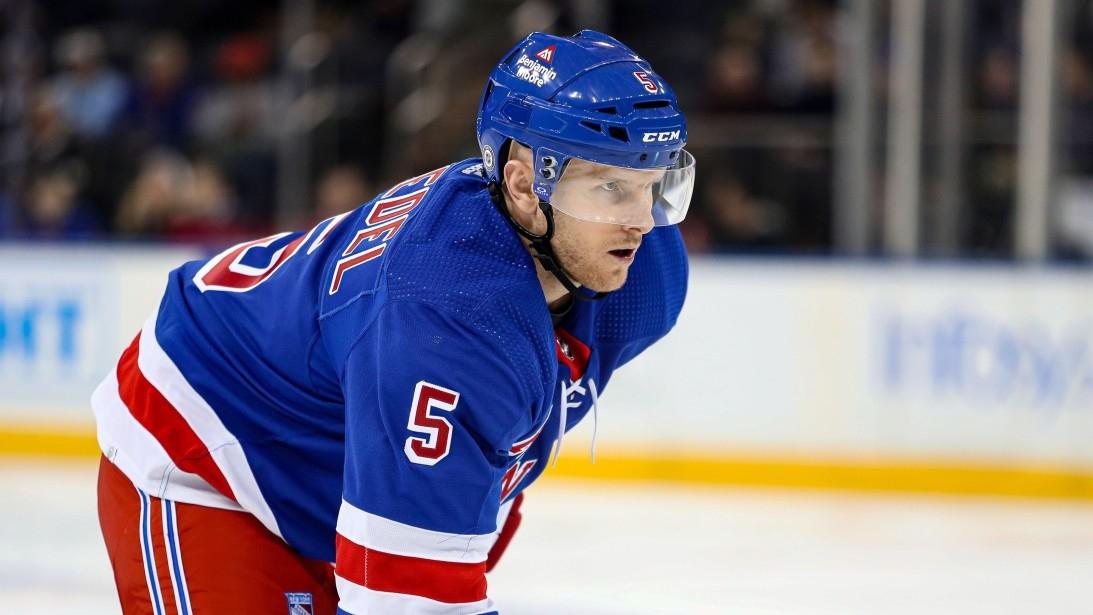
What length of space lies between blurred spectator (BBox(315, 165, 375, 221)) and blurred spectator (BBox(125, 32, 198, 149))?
810mm

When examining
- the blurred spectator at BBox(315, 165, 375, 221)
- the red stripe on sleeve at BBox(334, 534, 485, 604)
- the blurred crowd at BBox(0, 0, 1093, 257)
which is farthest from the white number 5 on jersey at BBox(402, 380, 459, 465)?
the blurred spectator at BBox(315, 165, 375, 221)

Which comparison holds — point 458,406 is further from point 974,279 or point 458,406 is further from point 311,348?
point 974,279

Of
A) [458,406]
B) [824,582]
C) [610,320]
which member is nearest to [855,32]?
[824,582]

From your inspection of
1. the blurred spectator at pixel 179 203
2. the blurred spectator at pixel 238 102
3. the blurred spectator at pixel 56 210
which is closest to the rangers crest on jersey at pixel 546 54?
the blurred spectator at pixel 179 203

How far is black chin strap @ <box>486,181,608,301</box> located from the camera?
1.86 m

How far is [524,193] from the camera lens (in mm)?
1882

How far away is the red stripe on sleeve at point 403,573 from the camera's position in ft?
5.69

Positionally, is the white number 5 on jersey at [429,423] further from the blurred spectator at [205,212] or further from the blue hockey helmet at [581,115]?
the blurred spectator at [205,212]

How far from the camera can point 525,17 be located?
339 inches

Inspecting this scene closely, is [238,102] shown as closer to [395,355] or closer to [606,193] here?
[606,193]

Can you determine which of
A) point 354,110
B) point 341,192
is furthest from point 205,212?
point 354,110

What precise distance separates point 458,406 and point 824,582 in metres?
2.77

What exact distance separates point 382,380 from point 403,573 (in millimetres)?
233

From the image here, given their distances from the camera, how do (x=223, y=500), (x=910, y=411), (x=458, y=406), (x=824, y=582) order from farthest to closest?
(x=910, y=411)
(x=824, y=582)
(x=223, y=500)
(x=458, y=406)
